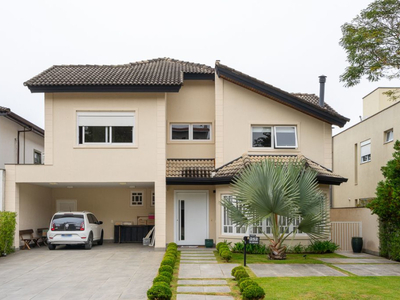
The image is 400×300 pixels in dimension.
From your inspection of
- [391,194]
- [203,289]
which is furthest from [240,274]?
[391,194]

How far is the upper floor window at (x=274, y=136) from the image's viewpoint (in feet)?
70.1

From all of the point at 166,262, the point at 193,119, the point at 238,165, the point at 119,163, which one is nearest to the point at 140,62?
the point at 193,119

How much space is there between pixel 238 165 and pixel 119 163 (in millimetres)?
4887

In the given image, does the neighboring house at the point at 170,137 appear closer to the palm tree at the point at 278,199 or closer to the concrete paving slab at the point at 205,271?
the palm tree at the point at 278,199

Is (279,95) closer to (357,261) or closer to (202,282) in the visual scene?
(357,261)

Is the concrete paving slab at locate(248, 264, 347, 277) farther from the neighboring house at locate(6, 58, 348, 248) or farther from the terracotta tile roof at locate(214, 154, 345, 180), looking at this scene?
the terracotta tile roof at locate(214, 154, 345, 180)

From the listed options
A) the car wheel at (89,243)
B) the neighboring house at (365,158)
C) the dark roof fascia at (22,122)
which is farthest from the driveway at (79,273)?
the neighboring house at (365,158)

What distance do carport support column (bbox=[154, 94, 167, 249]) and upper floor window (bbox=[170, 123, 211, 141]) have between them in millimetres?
2106

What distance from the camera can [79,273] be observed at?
14383 millimetres

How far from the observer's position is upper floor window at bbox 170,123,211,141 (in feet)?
72.5

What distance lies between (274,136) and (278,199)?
578 cm

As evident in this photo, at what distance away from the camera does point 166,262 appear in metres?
13.8

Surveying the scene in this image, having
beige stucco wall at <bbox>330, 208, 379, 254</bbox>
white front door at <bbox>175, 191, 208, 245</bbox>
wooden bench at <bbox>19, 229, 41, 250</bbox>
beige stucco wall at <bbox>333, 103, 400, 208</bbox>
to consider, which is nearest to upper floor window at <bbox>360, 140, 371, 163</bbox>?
beige stucco wall at <bbox>333, 103, 400, 208</bbox>

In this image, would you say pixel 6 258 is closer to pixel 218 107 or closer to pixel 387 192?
pixel 218 107
